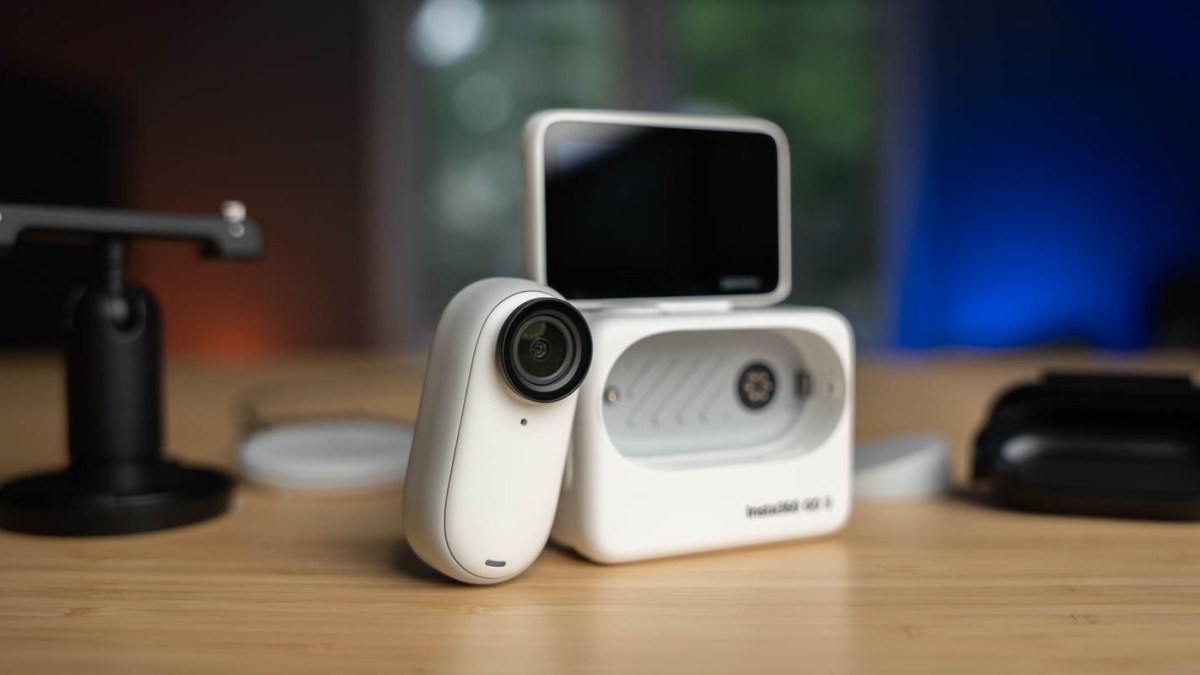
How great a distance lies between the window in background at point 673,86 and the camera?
3.30 m

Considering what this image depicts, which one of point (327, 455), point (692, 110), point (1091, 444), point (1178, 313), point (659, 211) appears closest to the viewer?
point (659, 211)

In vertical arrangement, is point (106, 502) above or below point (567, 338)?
below

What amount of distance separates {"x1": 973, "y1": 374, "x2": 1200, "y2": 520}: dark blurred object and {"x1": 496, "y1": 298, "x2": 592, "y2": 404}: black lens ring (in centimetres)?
35

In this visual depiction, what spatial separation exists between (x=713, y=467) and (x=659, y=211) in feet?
0.54

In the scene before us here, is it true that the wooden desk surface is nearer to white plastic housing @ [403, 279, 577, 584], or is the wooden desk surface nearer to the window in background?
white plastic housing @ [403, 279, 577, 584]

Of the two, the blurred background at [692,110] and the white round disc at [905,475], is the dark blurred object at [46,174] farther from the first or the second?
the white round disc at [905,475]

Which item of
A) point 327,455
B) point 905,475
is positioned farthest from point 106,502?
point 905,475

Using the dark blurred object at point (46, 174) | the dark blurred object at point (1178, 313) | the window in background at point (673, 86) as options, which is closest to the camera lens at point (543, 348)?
the dark blurred object at point (46, 174)

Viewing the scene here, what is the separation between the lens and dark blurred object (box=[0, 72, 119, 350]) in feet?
6.75

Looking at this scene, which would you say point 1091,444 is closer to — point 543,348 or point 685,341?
point 685,341

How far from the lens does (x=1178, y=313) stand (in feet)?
9.66

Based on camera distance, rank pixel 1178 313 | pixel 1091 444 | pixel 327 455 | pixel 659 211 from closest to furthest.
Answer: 1. pixel 659 211
2. pixel 1091 444
3. pixel 327 455
4. pixel 1178 313

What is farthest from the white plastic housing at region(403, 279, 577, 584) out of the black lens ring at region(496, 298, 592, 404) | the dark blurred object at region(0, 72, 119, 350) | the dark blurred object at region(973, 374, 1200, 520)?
Result: the dark blurred object at region(0, 72, 119, 350)

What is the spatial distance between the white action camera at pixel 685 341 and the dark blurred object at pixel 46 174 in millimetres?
1363
